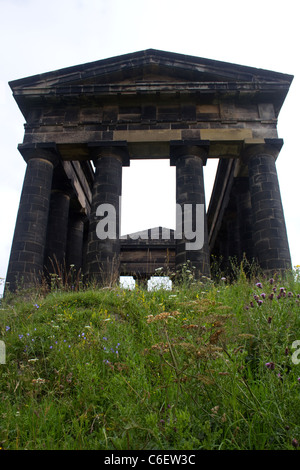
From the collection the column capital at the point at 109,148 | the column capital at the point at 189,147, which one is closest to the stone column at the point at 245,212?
the column capital at the point at 189,147

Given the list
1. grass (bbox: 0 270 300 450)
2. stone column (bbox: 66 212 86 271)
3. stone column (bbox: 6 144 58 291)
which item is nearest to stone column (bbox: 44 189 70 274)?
stone column (bbox: 66 212 86 271)

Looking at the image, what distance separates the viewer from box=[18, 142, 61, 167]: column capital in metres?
13.3

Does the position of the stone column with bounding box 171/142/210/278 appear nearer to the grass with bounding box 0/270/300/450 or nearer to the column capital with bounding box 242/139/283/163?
the column capital with bounding box 242/139/283/163

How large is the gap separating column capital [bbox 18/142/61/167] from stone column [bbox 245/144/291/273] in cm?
726

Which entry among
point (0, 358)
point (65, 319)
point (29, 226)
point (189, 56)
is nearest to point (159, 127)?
point (189, 56)

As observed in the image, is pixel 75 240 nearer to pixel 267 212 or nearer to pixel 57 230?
pixel 57 230

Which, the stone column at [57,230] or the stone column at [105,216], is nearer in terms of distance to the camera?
the stone column at [105,216]

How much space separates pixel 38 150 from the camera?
43.8 feet

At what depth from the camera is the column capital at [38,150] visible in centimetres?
1331

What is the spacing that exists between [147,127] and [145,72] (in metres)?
2.61

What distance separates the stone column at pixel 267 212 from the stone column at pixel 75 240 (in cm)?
884

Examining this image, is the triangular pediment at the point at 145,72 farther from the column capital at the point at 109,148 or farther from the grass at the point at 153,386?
the grass at the point at 153,386

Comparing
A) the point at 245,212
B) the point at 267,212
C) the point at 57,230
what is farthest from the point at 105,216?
the point at 245,212

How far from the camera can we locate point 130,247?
76.6 ft
